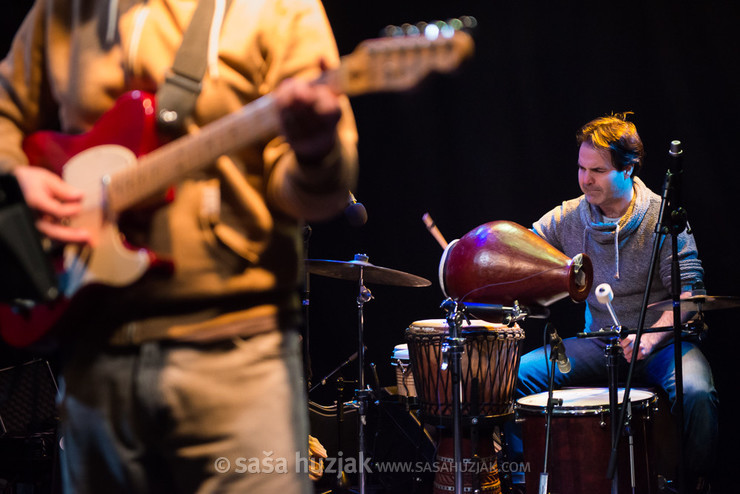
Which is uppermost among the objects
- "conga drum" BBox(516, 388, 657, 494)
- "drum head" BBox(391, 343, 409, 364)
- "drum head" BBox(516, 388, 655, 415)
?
"drum head" BBox(391, 343, 409, 364)

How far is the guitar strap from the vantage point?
1237 millimetres

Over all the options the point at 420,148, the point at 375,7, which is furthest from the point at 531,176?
the point at 375,7

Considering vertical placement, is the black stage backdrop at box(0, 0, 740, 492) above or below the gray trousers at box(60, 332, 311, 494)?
above

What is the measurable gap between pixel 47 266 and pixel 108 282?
15cm

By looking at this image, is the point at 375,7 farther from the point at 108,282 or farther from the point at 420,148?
the point at 108,282

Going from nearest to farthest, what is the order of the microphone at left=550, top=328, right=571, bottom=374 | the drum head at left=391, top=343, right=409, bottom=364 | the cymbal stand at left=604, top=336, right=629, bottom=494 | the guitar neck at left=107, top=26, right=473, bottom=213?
the guitar neck at left=107, top=26, right=473, bottom=213 < the cymbal stand at left=604, top=336, right=629, bottom=494 < the microphone at left=550, top=328, right=571, bottom=374 < the drum head at left=391, top=343, right=409, bottom=364

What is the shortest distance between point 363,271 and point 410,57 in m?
3.13

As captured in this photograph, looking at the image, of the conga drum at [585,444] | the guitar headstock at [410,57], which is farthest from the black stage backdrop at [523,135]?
the guitar headstock at [410,57]

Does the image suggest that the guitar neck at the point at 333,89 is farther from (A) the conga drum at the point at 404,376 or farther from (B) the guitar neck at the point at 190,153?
(A) the conga drum at the point at 404,376

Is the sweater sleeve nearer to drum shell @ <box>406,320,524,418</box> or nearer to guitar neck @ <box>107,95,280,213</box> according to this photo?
drum shell @ <box>406,320,524,418</box>

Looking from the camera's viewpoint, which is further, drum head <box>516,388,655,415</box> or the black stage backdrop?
the black stage backdrop

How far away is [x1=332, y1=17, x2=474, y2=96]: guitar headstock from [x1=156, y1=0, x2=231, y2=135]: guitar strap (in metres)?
0.32

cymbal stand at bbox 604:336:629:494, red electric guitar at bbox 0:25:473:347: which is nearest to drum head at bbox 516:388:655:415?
cymbal stand at bbox 604:336:629:494

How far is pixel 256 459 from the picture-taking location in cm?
116
